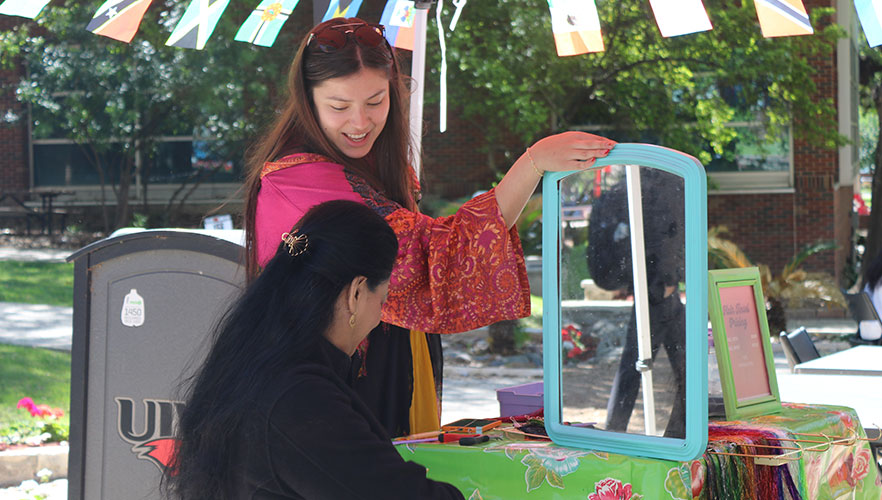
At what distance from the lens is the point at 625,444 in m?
2.10

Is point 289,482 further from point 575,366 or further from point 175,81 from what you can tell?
point 175,81

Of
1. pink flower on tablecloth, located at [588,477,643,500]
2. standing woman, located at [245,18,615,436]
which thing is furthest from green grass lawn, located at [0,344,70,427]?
pink flower on tablecloth, located at [588,477,643,500]

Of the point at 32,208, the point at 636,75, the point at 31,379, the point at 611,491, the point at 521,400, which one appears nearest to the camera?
the point at 611,491

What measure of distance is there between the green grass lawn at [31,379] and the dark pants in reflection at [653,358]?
530cm

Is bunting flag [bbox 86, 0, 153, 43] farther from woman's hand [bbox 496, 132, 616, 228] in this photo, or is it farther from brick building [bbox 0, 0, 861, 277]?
brick building [bbox 0, 0, 861, 277]

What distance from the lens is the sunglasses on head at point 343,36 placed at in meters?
2.31

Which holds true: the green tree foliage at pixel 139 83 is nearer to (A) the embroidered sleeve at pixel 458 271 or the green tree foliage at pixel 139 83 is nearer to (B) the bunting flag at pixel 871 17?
(B) the bunting flag at pixel 871 17

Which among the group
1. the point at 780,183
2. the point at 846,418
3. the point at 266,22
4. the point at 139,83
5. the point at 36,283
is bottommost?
the point at 846,418

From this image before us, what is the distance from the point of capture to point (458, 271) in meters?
2.18

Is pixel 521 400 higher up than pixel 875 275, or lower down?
lower down

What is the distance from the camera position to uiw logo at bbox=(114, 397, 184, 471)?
3.44 m

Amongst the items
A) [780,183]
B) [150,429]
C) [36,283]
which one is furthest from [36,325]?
[780,183]

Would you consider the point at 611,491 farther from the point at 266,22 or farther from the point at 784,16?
the point at 266,22

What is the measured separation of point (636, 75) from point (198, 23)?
1093 cm
